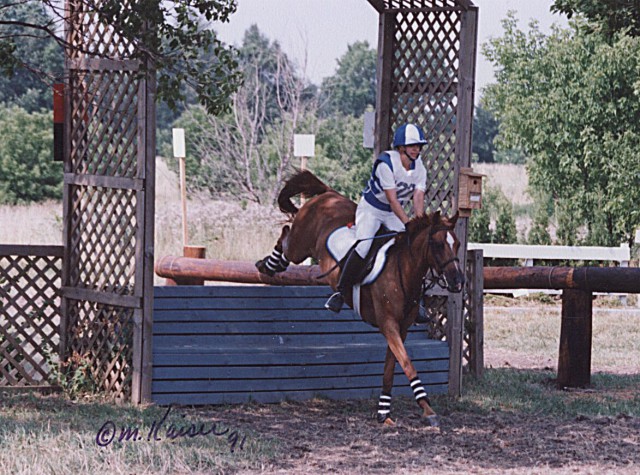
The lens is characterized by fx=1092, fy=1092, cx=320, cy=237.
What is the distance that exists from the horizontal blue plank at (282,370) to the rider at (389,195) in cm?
80

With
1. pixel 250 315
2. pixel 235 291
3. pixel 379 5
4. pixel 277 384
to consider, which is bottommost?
pixel 277 384

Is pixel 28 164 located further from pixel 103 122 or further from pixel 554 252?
pixel 103 122

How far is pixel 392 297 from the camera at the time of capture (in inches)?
347

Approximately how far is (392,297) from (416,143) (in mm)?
1253

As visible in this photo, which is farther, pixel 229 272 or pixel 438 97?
pixel 229 272

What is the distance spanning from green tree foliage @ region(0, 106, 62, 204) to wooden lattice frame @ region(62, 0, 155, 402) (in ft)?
85.2

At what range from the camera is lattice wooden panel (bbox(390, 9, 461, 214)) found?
10.4 m

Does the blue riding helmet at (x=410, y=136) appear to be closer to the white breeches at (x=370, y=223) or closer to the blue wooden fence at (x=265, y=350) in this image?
the white breeches at (x=370, y=223)

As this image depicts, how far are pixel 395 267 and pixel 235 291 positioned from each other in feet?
5.70

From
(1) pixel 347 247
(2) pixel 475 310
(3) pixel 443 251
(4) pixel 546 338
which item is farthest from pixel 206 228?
(3) pixel 443 251

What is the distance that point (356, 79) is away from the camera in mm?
76625

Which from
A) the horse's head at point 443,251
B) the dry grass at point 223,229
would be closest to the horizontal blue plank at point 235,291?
the horse's head at point 443,251

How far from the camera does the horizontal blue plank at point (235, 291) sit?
968 centimetres

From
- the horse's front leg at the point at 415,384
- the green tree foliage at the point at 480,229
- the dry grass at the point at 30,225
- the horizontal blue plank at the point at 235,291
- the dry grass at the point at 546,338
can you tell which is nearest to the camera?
the horse's front leg at the point at 415,384
